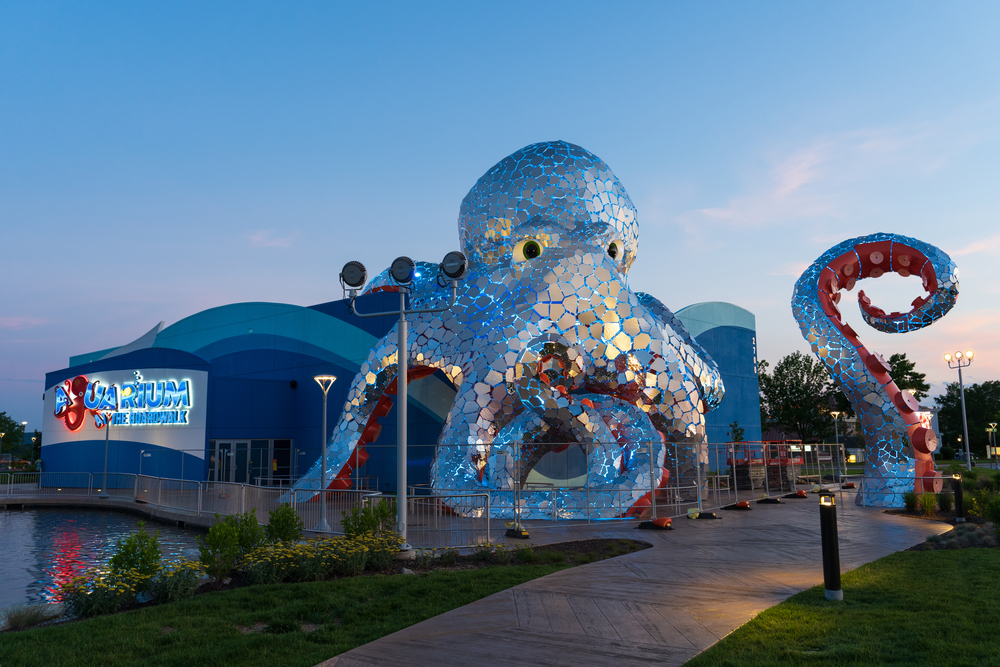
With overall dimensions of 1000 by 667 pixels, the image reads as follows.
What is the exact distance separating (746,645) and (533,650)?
172 centimetres

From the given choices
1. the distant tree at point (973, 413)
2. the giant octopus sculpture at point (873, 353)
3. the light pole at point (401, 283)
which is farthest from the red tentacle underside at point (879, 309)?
the distant tree at point (973, 413)

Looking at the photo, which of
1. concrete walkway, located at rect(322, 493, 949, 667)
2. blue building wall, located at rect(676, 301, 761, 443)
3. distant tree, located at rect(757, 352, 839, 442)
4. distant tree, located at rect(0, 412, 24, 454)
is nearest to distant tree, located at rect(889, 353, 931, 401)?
distant tree, located at rect(757, 352, 839, 442)

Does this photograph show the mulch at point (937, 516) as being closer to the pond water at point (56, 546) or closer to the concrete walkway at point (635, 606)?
A: the concrete walkway at point (635, 606)

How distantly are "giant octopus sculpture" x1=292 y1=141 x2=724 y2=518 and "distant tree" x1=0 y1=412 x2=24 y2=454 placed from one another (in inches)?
2962

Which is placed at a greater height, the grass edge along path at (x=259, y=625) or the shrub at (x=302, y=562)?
the shrub at (x=302, y=562)

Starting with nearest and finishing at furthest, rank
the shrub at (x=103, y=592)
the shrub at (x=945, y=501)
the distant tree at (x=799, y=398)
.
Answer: the shrub at (x=103, y=592), the shrub at (x=945, y=501), the distant tree at (x=799, y=398)

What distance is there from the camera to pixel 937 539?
11.4 metres

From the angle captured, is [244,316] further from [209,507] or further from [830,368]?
[830,368]

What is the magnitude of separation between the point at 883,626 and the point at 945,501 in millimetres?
11413

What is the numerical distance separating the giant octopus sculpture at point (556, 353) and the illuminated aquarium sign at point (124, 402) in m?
12.4

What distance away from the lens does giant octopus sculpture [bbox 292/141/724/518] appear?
51.5 feet

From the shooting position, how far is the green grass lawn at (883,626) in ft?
18.1

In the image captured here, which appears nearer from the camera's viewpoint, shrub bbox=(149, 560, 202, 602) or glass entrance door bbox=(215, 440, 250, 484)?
shrub bbox=(149, 560, 202, 602)

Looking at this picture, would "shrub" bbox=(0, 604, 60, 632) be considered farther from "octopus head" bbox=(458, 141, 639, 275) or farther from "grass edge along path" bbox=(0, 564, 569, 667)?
"octopus head" bbox=(458, 141, 639, 275)
